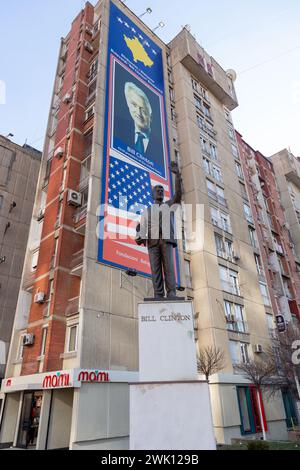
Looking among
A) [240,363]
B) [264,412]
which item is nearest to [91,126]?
[240,363]

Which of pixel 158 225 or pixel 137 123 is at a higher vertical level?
pixel 137 123

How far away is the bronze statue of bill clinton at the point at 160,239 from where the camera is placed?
7988 mm

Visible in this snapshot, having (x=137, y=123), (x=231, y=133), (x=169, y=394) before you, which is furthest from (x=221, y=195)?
(x=169, y=394)

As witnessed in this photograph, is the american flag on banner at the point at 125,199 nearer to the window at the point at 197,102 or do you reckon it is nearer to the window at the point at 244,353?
the window at the point at 244,353

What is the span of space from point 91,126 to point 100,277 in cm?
1194

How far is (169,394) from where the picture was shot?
5961mm

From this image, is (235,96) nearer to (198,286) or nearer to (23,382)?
(198,286)

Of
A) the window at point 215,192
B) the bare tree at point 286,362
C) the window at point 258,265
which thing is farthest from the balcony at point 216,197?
the bare tree at point 286,362

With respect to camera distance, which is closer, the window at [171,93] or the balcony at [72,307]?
the balcony at [72,307]

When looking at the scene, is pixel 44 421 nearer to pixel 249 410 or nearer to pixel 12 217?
pixel 249 410

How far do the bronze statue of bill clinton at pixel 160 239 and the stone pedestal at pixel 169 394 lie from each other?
108 centimetres

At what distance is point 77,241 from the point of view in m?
21.2

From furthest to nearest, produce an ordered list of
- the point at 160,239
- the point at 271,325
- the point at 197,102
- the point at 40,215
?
1. the point at 197,102
2. the point at 271,325
3. the point at 40,215
4. the point at 160,239

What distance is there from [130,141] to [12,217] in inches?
505
